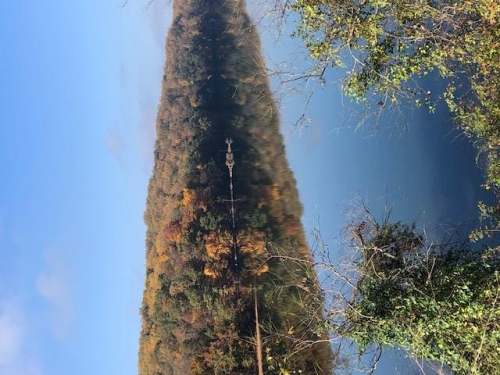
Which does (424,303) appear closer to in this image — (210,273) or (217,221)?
(210,273)

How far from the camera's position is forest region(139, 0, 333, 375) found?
16656 mm

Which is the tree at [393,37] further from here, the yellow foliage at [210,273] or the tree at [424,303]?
the yellow foliage at [210,273]

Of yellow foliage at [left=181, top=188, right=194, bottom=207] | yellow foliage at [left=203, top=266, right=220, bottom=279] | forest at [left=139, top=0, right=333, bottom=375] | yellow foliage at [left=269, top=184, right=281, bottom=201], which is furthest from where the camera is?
yellow foliage at [left=269, top=184, right=281, bottom=201]

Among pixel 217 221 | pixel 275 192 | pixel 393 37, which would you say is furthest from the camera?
pixel 275 192

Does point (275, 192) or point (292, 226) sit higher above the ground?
point (275, 192)

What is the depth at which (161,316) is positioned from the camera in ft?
69.4

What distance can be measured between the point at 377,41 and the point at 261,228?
14.0m

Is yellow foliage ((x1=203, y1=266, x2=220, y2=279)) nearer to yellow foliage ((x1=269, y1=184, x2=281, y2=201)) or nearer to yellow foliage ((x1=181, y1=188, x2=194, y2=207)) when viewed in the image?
yellow foliage ((x1=181, y1=188, x2=194, y2=207))

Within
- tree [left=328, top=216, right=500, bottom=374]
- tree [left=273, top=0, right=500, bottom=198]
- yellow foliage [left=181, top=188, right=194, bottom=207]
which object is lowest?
tree [left=328, top=216, right=500, bottom=374]

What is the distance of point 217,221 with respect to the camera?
856 inches

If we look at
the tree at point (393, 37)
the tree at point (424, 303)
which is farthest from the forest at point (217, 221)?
the tree at point (393, 37)

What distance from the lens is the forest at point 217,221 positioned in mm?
16656

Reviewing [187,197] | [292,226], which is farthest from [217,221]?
[292,226]

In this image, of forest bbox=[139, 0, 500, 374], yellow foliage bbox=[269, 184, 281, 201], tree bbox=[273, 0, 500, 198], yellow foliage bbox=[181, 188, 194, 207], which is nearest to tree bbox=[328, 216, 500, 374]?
forest bbox=[139, 0, 500, 374]
